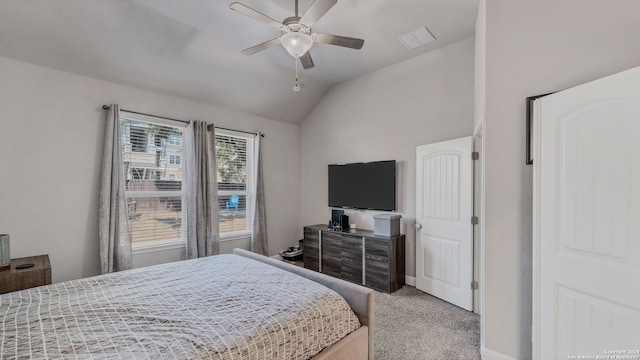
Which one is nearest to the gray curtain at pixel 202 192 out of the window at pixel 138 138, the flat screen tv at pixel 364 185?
the window at pixel 138 138

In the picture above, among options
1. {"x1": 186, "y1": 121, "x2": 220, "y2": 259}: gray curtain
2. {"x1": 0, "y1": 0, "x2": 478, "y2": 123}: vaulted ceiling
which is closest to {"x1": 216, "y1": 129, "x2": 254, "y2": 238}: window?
{"x1": 186, "y1": 121, "x2": 220, "y2": 259}: gray curtain

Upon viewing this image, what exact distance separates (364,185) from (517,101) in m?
2.44

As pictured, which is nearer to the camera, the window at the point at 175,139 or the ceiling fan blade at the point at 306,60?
the ceiling fan blade at the point at 306,60

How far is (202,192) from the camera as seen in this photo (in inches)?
153

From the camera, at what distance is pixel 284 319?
1.51m

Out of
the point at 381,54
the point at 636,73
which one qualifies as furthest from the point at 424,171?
the point at 636,73

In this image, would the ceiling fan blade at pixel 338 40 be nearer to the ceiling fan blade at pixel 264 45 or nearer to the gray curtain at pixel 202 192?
the ceiling fan blade at pixel 264 45

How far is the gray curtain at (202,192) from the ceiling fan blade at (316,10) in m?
2.51

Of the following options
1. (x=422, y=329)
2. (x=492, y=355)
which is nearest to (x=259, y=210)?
(x=422, y=329)

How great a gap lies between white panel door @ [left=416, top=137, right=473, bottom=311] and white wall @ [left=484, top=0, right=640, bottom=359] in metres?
1.00

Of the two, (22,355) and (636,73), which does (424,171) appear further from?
(22,355)

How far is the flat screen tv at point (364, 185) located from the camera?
3.89 metres

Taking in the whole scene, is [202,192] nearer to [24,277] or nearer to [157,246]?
[157,246]

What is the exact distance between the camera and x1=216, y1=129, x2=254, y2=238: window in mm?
4336
